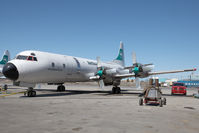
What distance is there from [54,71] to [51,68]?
569 mm

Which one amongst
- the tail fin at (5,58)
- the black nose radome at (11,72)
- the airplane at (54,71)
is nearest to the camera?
the black nose radome at (11,72)

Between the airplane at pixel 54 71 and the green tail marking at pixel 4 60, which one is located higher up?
the green tail marking at pixel 4 60

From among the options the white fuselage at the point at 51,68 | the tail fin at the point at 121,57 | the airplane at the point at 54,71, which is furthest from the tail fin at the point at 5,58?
the tail fin at the point at 121,57

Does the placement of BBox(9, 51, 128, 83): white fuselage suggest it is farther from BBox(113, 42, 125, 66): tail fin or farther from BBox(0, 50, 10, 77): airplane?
BBox(0, 50, 10, 77): airplane

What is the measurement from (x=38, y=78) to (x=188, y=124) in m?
15.0

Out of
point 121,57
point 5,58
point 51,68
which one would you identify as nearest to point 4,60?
point 5,58

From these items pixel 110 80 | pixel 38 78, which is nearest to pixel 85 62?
pixel 110 80

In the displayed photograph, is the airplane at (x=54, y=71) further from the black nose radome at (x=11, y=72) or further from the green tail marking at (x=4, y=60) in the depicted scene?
the green tail marking at (x=4, y=60)

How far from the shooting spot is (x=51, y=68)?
19984 millimetres

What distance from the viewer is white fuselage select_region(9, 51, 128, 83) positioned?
17.2m

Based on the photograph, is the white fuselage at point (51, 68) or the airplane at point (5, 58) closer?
the white fuselage at point (51, 68)

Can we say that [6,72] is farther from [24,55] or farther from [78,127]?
[78,127]

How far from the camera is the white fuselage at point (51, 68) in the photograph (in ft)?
56.6

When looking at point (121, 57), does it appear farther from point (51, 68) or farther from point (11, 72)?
point (11, 72)
